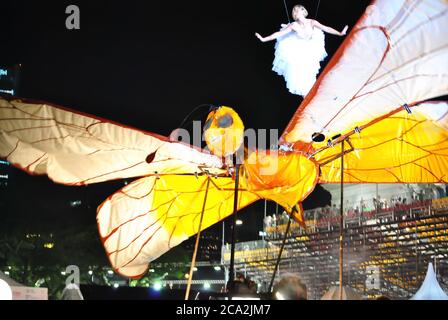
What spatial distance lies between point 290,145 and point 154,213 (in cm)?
330

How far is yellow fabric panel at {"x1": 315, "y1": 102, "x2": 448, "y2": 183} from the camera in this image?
264 inches

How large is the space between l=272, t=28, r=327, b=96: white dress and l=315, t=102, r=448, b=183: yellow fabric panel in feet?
3.36

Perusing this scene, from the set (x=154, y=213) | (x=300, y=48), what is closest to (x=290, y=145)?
(x=300, y=48)

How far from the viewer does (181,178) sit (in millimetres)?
8719

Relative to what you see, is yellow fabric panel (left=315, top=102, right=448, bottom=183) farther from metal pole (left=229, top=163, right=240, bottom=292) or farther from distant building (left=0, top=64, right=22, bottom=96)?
distant building (left=0, top=64, right=22, bottom=96)

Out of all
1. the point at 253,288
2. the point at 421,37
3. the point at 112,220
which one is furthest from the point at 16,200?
the point at 421,37

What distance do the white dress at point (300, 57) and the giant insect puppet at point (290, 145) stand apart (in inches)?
25.4

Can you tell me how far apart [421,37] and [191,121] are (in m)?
3.13

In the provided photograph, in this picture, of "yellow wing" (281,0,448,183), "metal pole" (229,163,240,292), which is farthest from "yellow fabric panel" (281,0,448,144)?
"metal pole" (229,163,240,292)

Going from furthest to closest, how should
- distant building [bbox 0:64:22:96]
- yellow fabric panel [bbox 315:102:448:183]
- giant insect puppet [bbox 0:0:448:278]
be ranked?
distant building [bbox 0:64:22:96] < yellow fabric panel [bbox 315:102:448:183] < giant insect puppet [bbox 0:0:448:278]

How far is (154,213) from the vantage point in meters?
9.05

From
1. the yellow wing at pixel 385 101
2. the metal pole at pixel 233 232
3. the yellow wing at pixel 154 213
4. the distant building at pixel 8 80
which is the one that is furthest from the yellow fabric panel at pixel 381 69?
the distant building at pixel 8 80

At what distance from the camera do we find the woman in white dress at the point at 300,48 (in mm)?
6473
